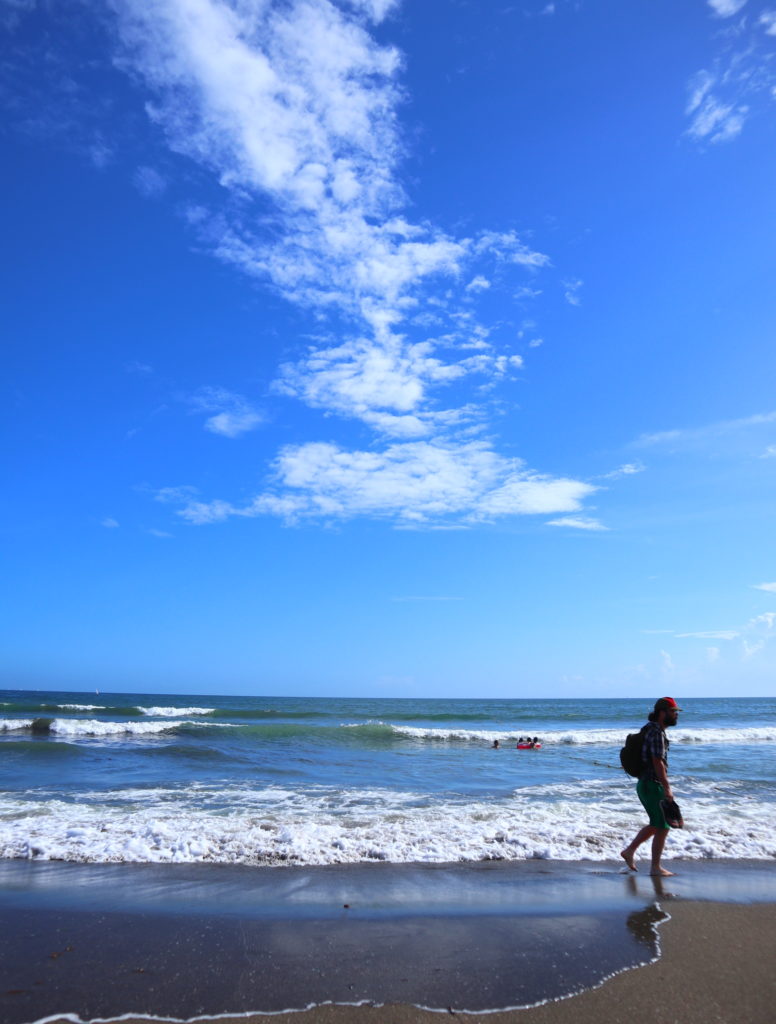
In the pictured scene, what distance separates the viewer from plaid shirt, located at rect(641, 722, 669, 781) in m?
7.12

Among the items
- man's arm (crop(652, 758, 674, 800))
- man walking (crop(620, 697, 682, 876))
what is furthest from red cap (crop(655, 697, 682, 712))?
man's arm (crop(652, 758, 674, 800))

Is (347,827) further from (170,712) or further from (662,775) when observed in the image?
(170,712)

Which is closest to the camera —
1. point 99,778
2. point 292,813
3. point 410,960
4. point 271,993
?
point 271,993

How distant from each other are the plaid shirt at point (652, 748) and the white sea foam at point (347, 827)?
159 centimetres

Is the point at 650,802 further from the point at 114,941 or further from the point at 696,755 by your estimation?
the point at 696,755

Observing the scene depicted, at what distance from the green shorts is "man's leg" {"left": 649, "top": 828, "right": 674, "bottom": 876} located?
0.08 m

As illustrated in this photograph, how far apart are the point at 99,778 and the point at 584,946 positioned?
11675 millimetres

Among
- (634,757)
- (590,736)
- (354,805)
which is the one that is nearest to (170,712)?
(590,736)

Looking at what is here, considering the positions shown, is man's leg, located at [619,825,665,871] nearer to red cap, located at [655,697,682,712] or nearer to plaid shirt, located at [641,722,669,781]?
plaid shirt, located at [641,722,669,781]

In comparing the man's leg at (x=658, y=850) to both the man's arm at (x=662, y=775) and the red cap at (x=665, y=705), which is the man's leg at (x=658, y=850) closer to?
the man's arm at (x=662, y=775)

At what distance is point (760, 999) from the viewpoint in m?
4.04

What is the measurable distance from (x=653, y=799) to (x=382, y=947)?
12.5 ft

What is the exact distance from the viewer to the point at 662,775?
277 inches

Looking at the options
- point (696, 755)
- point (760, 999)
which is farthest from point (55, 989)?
point (696, 755)
